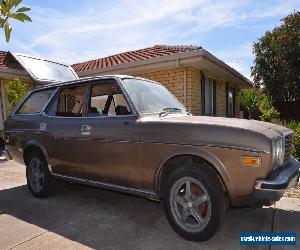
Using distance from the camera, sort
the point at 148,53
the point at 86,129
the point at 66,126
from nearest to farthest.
A: 1. the point at 86,129
2. the point at 66,126
3. the point at 148,53

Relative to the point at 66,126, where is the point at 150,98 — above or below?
above

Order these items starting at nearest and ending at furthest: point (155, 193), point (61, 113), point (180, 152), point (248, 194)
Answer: point (248, 194) < point (180, 152) < point (155, 193) < point (61, 113)

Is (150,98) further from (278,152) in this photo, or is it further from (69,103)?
(278,152)

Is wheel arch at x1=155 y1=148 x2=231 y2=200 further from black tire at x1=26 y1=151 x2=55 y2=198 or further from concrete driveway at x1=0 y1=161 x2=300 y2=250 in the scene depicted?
black tire at x1=26 y1=151 x2=55 y2=198

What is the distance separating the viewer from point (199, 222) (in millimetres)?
3547

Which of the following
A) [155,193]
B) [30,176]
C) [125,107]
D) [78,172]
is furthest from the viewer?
[30,176]

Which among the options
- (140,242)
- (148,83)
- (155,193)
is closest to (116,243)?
(140,242)

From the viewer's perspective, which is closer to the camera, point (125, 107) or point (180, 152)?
point (180, 152)

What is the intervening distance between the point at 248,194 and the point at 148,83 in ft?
7.80

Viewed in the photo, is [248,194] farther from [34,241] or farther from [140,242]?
[34,241]

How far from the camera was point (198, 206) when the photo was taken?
3.58 m

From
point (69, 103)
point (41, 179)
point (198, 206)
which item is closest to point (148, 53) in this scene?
point (69, 103)

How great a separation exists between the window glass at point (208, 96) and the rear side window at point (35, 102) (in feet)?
25.6

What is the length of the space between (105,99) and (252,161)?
2549mm
